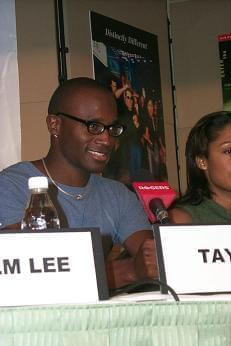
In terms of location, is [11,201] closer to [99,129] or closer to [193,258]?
[99,129]

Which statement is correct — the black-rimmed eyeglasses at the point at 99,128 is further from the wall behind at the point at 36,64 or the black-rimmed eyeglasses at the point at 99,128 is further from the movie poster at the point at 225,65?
the movie poster at the point at 225,65

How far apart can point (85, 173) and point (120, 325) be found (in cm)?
107

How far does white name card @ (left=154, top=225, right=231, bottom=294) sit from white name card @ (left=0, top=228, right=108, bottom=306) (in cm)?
12

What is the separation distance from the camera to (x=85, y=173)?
193 cm

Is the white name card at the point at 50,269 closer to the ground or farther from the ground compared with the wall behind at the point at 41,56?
closer to the ground

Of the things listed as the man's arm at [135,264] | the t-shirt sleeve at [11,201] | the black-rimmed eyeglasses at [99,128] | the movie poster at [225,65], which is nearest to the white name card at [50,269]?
the man's arm at [135,264]

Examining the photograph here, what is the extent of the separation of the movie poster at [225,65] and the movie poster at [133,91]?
34cm

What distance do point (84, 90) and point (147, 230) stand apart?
0.44m

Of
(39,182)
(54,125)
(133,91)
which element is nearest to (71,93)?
(54,125)

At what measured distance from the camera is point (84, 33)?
299cm

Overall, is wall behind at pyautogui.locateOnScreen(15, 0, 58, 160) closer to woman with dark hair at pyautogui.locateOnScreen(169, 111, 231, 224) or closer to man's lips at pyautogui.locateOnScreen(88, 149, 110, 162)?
woman with dark hair at pyautogui.locateOnScreen(169, 111, 231, 224)

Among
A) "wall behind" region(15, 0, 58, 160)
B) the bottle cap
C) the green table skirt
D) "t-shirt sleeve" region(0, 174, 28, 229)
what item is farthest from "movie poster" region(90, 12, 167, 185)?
the green table skirt

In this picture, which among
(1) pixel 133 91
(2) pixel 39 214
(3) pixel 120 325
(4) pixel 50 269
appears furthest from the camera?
(1) pixel 133 91

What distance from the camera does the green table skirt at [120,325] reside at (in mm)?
858
